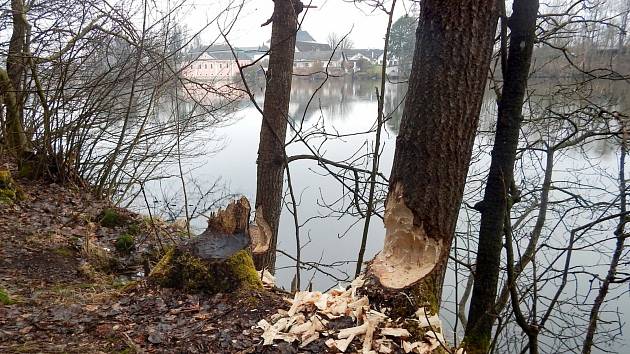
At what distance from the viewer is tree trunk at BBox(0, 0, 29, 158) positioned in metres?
5.84

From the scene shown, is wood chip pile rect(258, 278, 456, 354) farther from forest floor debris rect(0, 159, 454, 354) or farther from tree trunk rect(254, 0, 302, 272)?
tree trunk rect(254, 0, 302, 272)

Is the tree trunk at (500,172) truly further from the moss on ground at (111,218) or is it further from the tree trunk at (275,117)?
the moss on ground at (111,218)

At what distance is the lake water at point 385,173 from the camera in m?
5.64

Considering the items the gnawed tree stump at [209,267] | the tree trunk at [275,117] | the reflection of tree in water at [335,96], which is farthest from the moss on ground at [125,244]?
the reflection of tree in water at [335,96]

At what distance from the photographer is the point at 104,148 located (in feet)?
25.6

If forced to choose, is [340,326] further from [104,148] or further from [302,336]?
[104,148]

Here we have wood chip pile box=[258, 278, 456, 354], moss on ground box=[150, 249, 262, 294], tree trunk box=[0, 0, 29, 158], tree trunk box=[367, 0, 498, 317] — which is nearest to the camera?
wood chip pile box=[258, 278, 456, 354]

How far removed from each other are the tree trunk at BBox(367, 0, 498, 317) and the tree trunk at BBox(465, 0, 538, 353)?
731mm

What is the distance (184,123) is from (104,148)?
4.58ft

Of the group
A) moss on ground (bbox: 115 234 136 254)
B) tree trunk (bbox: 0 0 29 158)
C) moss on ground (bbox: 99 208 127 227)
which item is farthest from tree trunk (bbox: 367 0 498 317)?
tree trunk (bbox: 0 0 29 158)

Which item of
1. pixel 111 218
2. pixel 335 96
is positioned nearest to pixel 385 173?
pixel 111 218

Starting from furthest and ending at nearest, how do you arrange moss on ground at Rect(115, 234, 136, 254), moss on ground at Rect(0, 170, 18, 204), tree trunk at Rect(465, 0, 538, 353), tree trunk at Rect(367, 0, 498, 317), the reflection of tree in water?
the reflection of tree in water → moss on ground at Rect(0, 170, 18, 204) → moss on ground at Rect(115, 234, 136, 254) → tree trunk at Rect(465, 0, 538, 353) → tree trunk at Rect(367, 0, 498, 317)

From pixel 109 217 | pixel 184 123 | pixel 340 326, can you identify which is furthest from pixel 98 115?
pixel 340 326

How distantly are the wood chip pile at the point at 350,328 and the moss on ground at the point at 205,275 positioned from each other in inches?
15.2
